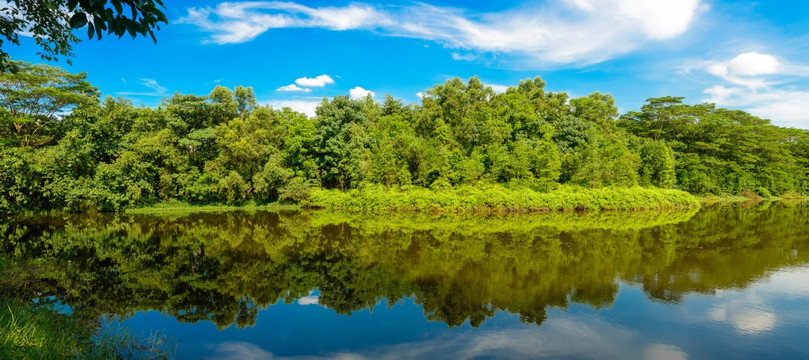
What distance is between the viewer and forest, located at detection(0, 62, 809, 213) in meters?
23.6

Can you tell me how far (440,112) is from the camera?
35094mm

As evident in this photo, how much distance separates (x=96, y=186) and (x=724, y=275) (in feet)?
108

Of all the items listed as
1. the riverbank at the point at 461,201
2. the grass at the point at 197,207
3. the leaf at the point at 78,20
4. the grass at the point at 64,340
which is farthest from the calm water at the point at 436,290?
the riverbank at the point at 461,201

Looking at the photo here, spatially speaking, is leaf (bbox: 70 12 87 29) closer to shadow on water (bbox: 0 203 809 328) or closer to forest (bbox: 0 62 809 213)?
shadow on water (bbox: 0 203 809 328)

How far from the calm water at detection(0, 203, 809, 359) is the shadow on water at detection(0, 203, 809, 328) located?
0.07 meters

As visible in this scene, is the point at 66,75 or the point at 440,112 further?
the point at 440,112

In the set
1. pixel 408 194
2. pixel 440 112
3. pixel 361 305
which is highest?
pixel 440 112

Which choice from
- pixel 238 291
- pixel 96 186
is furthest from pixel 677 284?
pixel 96 186

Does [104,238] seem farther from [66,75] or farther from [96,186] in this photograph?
[66,75]

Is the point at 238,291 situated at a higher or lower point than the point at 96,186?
lower

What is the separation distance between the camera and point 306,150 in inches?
1245

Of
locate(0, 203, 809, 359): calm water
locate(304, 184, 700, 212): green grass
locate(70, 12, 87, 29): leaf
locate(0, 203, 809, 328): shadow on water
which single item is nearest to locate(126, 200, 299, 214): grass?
locate(304, 184, 700, 212): green grass

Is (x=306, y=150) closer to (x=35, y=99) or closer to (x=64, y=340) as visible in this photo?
(x=35, y=99)

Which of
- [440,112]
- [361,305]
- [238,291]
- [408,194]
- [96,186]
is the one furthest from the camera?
[440,112]
